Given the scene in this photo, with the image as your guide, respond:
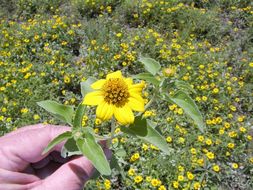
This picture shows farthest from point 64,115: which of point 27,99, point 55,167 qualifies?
point 27,99

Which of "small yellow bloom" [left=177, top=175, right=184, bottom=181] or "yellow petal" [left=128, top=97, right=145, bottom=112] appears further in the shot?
"small yellow bloom" [left=177, top=175, right=184, bottom=181]

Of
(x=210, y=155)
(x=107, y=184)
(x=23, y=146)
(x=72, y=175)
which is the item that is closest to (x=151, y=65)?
(x=72, y=175)

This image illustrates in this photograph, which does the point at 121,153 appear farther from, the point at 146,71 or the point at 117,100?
the point at 146,71

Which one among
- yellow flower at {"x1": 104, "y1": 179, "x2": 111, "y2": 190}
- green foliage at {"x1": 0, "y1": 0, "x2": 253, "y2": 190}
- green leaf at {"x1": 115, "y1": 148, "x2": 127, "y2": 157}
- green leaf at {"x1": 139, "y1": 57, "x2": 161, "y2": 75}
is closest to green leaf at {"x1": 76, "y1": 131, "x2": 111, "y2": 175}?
green leaf at {"x1": 139, "y1": 57, "x2": 161, "y2": 75}

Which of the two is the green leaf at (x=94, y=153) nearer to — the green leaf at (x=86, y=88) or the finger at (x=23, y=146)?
the green leaf at (x=86, y=88)

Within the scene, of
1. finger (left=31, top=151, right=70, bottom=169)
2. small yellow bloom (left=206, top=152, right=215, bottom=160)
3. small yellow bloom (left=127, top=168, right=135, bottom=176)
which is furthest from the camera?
small yellow bloom (left=206, top=152, right=215, bottom=160)

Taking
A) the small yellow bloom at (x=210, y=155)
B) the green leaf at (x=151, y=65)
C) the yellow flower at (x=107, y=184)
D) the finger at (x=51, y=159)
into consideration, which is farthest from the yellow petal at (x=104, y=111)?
the small yellow bloom at (x=210, y=155)

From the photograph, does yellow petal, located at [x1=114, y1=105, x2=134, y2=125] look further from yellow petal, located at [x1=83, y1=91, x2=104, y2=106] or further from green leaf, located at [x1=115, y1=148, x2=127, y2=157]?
green leaf, located at [x1=115, y1=148, x2=127, y2=157]
